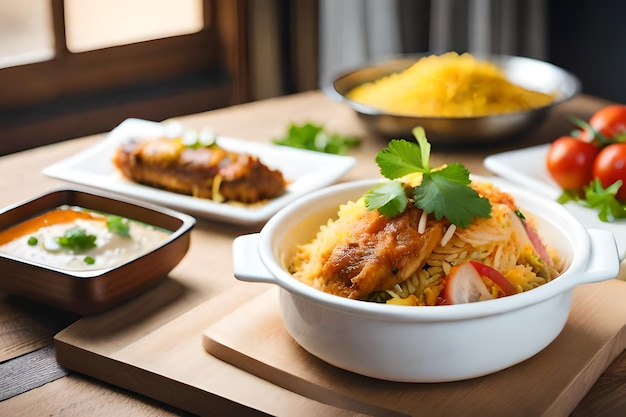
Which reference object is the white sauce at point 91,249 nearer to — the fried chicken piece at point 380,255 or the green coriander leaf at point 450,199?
the fried chicken piece at point 380,255

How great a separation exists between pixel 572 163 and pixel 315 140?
0.70m

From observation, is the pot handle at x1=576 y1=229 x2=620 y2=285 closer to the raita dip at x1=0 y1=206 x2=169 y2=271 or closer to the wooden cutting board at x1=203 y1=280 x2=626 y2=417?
the wooden cutting board at x1=203 y1=280 x2=626 y2=417

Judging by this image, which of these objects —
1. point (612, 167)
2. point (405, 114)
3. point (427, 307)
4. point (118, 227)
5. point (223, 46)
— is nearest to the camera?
point (427, 307)

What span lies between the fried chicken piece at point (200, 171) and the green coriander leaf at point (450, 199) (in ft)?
2.19

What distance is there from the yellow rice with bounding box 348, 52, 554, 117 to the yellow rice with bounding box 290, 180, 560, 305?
99cm

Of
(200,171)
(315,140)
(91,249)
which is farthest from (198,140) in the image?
(91,249)

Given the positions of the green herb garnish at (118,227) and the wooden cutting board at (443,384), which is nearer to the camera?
the wooden cutting board at (443,384)

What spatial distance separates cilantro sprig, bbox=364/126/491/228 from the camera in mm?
1391

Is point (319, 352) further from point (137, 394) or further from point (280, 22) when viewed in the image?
point (280, 22)

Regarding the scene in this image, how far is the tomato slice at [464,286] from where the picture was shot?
4.42 feet

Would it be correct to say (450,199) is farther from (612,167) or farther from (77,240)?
(612,167)

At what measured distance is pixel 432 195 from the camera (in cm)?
141

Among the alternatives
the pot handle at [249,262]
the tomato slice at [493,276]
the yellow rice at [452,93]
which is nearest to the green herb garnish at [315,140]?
the yellow rice at [452,93]

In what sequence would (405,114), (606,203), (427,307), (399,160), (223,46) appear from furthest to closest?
1. (223,46)
2. (405,114)
3. (606,203)
4. (399,160)
5. (427,307)
